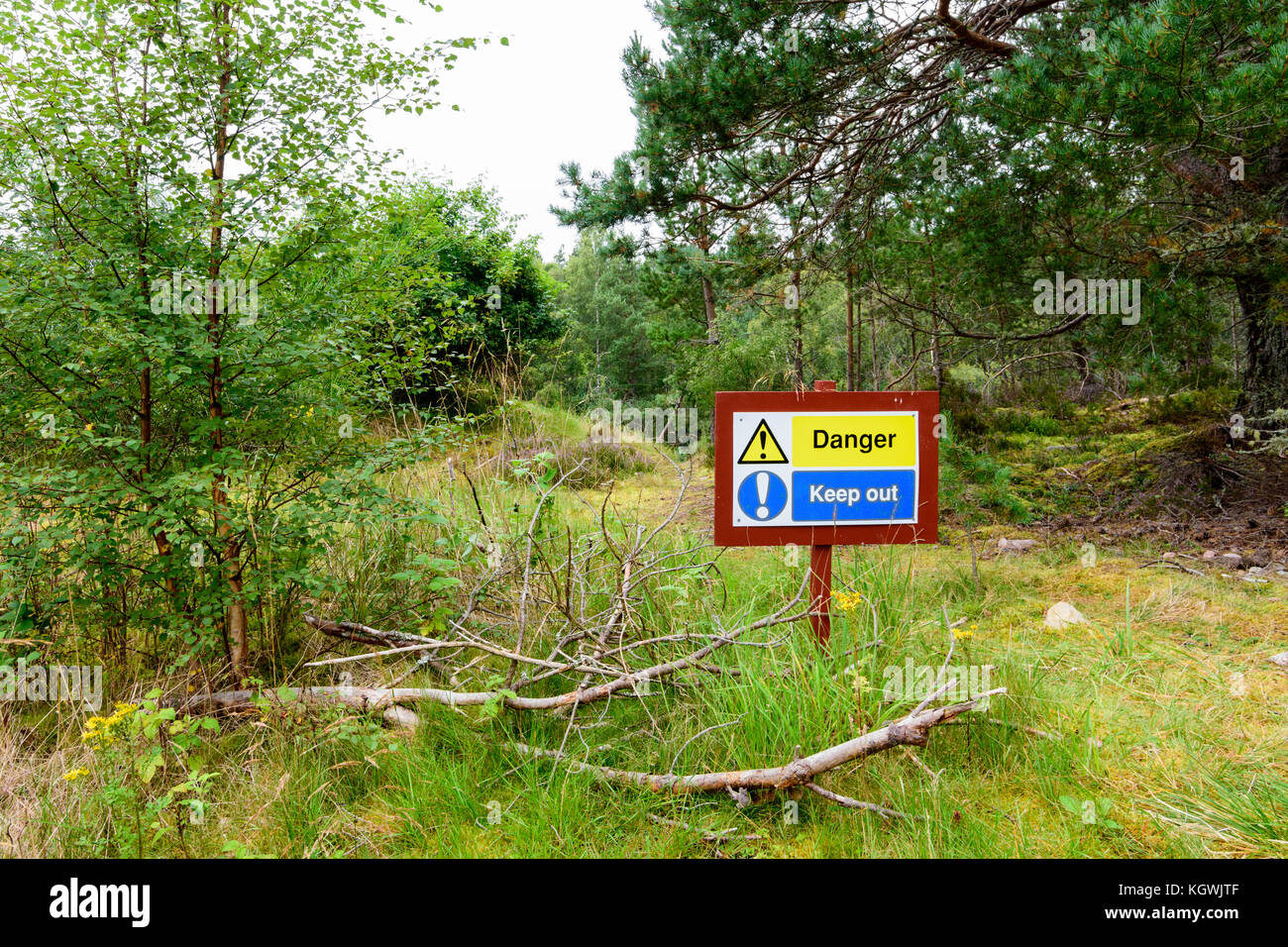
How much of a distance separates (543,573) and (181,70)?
262cm

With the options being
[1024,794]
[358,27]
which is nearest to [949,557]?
[1024,794]

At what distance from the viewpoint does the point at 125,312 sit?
2.85 m

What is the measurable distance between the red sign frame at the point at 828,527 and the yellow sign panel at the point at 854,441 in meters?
0.04

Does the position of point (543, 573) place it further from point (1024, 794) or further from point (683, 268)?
point (683, 268)

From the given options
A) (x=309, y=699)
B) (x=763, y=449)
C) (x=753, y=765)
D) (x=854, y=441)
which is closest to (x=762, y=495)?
(x=763, y=449)

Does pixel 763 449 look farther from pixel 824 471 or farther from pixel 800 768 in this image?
pixel 800 768

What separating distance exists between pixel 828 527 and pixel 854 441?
0.41 meters

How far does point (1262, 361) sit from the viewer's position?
615 cm

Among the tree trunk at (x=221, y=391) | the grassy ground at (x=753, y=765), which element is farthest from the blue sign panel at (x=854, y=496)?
the tree trunk at (x=221, y=391)

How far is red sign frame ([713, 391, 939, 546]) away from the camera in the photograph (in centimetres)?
324

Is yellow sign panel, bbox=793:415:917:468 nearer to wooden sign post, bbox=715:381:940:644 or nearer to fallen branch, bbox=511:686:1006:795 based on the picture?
wooden sign post, bbox=715:381:940:644

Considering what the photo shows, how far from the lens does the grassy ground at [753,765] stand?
2.17m

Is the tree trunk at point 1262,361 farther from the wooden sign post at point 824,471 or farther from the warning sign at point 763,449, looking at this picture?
the warning sign at point 763,449

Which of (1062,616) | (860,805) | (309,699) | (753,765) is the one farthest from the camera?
(1062,616)
